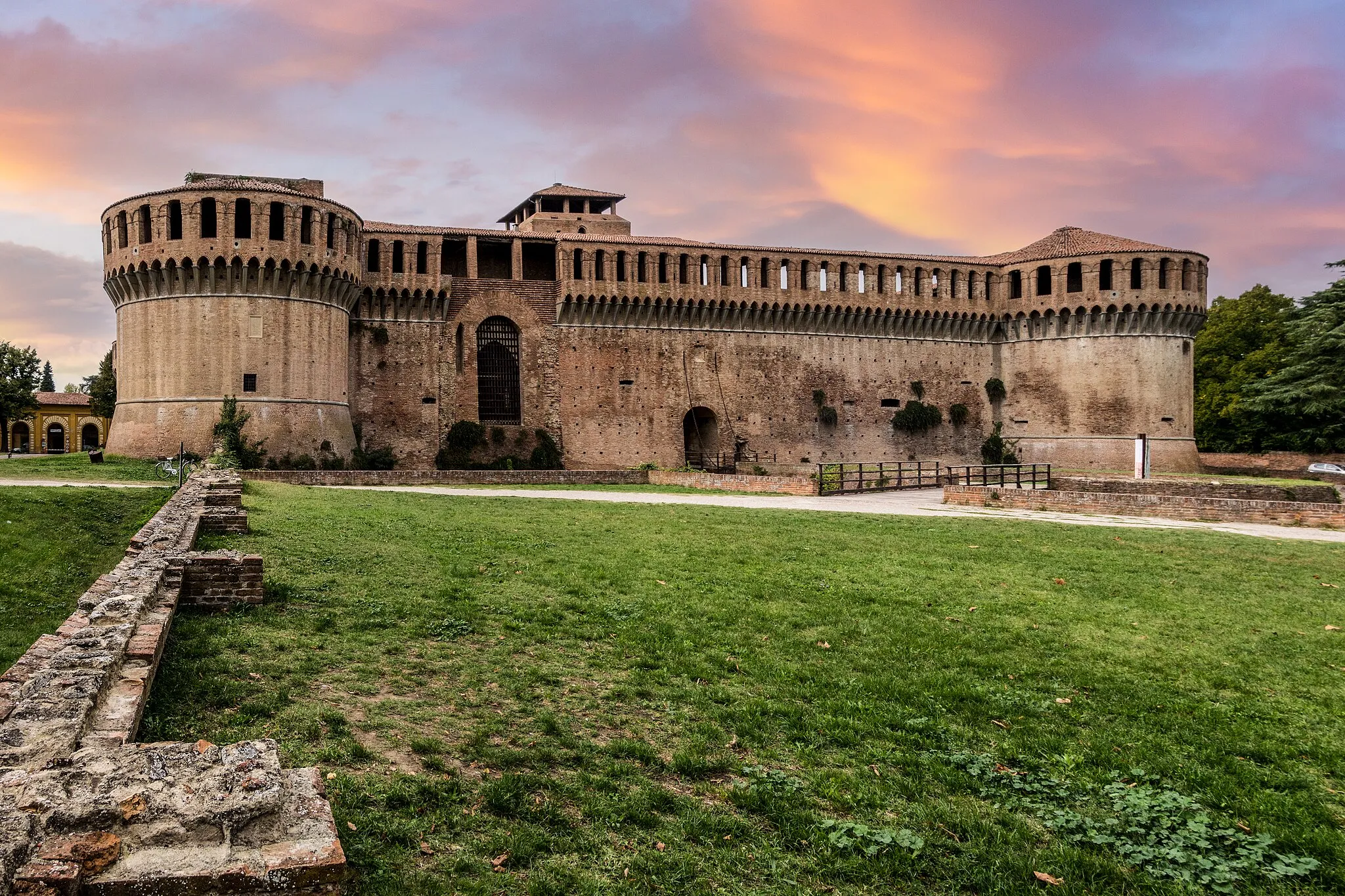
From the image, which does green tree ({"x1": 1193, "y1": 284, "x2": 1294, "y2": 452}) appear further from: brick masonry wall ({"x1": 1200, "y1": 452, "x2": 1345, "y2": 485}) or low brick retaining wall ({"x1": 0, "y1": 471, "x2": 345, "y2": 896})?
low brick retaining wall ({"x1": 0, "y1": 471, "x2": 345, "y2": 896})

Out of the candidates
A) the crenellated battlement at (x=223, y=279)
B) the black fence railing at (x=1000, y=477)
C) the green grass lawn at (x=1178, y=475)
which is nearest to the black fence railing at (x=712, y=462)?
the black fence railing at (x=1000, y=477)

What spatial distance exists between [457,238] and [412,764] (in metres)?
36.5

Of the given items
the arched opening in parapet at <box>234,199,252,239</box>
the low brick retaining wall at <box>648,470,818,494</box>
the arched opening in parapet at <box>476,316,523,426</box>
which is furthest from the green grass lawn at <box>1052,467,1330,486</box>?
the arched opening in parapet at <box>234,199,252,239</box>

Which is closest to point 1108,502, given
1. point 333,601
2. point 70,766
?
point 333,601

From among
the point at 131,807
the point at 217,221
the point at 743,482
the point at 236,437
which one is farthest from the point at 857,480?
the point at 131,807

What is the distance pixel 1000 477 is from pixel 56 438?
2532 inches

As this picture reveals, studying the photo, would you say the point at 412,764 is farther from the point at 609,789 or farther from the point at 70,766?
the point at 70,766

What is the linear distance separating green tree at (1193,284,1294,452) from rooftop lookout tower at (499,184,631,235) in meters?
35.1

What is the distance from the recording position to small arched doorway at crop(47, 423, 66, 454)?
204ft

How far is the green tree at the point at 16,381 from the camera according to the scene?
4203 cm

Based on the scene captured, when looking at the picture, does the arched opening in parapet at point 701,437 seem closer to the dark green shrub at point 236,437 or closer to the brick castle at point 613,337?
the brick castle at point 613,337

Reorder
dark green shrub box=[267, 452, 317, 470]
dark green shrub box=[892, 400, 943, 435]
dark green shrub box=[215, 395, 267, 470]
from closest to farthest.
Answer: dark green shrub box=[215, 395, 267, 470] → dark green shrub box=[267, 452, 317, 470] → dark green shrub box=[892, 400, 943, 435]

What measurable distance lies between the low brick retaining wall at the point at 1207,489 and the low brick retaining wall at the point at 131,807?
24.8 metres

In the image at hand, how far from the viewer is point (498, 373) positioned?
39.0m
